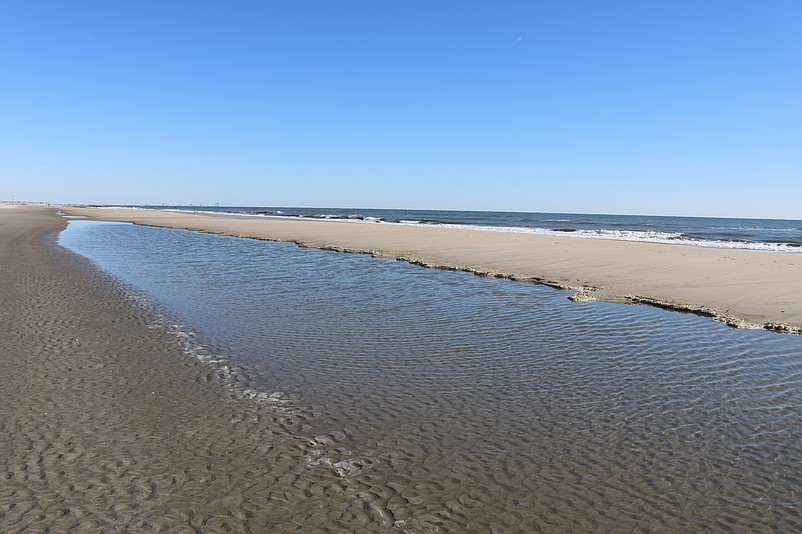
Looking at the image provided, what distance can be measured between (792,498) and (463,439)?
336 cm

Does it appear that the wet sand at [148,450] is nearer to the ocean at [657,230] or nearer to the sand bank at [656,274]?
the sand bank at [656,274]

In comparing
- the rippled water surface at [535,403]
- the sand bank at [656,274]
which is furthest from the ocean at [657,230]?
the rippled water surface at [535,403]

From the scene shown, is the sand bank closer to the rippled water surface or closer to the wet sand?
the rippled water surface

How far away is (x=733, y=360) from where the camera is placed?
9188mm

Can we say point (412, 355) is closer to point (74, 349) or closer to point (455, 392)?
point (455, 392)

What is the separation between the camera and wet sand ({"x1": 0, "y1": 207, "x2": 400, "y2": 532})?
14.4 feet

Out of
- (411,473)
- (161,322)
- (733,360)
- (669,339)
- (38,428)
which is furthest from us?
(161,322)

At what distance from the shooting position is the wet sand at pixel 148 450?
4375 mm

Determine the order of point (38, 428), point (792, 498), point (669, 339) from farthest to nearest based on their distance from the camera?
point (669, 339), point (38, 428), point (792, 498)

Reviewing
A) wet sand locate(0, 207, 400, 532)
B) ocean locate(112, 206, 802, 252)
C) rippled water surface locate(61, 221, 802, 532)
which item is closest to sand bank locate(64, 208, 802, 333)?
rippled water surface locate(61, 221, 802, 532)

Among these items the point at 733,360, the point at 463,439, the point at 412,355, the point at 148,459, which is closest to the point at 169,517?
the point at 148,459

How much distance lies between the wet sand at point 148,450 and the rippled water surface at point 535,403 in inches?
22.6

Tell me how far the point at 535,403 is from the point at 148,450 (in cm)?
515

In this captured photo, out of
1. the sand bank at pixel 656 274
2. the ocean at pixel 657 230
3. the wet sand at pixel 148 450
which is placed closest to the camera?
the wet sand at pixel 148 450
